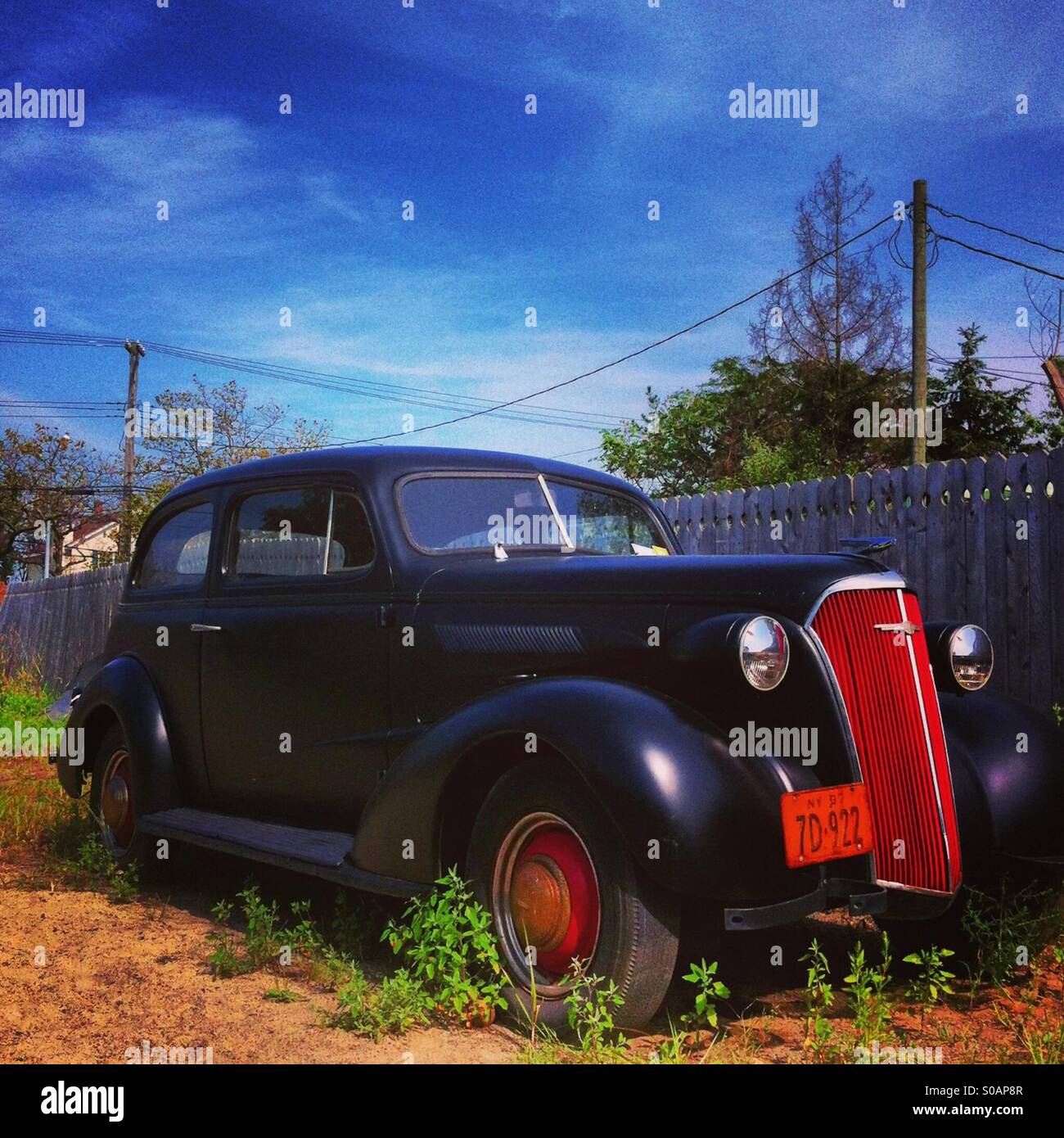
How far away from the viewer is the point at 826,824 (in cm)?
328

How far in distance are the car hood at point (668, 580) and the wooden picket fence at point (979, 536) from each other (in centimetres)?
271

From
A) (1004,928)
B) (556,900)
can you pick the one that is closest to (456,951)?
(556,900)

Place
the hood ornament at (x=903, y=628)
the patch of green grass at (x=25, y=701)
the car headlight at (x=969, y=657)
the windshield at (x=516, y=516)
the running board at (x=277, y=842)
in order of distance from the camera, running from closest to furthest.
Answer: the hood ornament at (x=903, y=628)
the running board at (x=277, y=842)
the car headlight at (x=969, y=657)
the windshield at (x=516, y=516)
the patch of green grass at (x=25, y=701)

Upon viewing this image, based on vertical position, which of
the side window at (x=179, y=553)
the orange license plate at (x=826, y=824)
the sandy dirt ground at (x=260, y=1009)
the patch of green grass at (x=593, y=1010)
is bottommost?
the sandy dirt ground at (x=260, y=1009)

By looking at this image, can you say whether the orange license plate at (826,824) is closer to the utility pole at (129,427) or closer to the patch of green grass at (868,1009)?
the patch of green grass at (868,1009)

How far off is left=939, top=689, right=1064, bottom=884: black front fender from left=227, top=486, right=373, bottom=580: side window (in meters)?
2.23

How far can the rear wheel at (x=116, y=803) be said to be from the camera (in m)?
5.46

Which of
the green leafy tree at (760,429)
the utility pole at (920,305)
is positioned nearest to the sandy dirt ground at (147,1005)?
the utility pole at (920,305)

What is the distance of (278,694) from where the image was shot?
4711mm

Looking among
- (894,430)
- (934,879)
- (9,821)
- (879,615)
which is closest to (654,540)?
(879,615)

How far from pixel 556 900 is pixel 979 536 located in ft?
16.0

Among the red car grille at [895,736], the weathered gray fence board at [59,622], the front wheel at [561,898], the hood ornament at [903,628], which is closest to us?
the front wheel at [561,898]

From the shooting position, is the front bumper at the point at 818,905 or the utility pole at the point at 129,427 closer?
the front bumper at the point at 818,905
